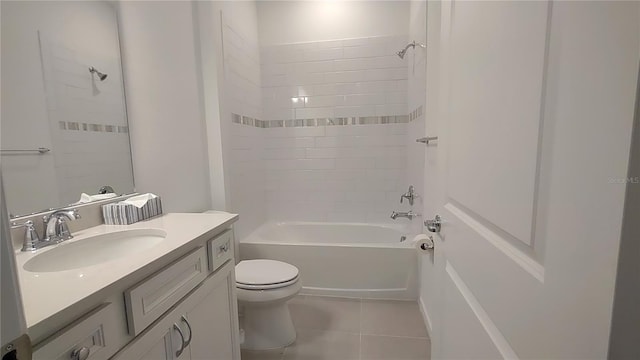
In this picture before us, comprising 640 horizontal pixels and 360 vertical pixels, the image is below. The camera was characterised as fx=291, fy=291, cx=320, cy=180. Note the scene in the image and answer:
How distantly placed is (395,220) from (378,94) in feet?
4.02

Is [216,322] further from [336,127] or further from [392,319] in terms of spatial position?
[336,127]

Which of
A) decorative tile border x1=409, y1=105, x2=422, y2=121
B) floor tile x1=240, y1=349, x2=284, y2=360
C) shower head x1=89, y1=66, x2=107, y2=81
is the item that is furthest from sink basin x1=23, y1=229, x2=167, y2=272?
decorative tile border x1=409, y1=105, x2=422, y2=121

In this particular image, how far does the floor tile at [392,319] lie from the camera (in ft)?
6.15

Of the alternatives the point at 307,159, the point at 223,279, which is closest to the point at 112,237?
A: the point at 223,279

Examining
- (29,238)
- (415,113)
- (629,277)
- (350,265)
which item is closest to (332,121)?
(415,113)

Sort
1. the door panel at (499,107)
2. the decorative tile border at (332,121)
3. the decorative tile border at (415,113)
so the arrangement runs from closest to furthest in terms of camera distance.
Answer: the door panel at (499,107) → the decorative tile border at (415,113) → the decorative tile border at (332,121)

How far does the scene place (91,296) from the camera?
644 mm

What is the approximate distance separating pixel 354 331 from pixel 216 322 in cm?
102

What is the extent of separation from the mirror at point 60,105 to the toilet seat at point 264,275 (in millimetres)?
790

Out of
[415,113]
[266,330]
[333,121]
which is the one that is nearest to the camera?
[266,330]

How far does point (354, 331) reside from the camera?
1885mm

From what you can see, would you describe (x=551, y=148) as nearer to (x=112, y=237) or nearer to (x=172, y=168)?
(x=112, y=237)

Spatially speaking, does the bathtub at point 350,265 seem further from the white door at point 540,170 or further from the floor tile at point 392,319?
the white door at point 540,170

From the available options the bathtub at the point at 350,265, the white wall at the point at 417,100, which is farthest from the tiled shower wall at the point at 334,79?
the bathtub at the point at 350,265
